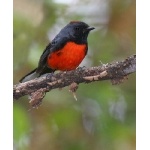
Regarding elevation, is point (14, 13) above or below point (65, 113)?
above

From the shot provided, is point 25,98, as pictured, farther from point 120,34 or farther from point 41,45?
point 120,34

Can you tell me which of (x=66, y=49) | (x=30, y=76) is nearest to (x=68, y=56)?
Result: (x=66, y=49)

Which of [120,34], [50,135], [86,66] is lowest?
[50,135]

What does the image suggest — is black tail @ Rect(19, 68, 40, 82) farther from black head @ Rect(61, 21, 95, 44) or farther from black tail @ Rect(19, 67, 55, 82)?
black head @ Rect(61, 21, 95, 44)

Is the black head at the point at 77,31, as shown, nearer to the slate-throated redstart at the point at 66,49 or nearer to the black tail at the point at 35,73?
the slate-throated redstart at the point at 66,49

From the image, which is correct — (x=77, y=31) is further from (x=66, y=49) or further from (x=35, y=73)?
(x=35, y=73)

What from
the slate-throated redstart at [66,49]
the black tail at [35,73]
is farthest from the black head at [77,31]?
the black tail at [35,73]
